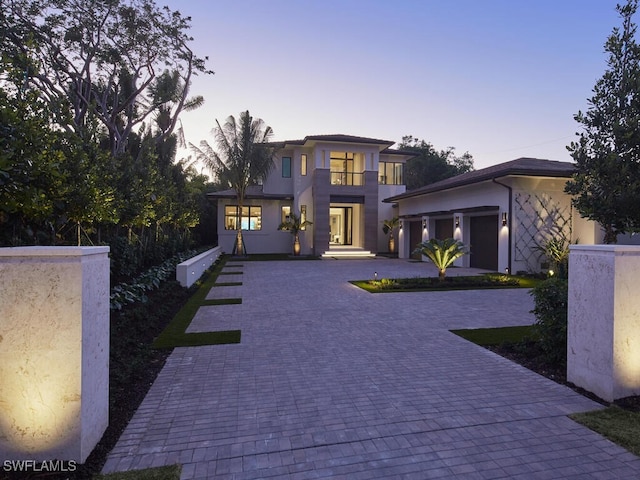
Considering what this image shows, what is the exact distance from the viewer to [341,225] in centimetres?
2969

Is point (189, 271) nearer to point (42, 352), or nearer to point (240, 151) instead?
point (42, 352)

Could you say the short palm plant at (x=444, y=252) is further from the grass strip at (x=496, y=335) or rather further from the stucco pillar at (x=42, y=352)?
the stucco pillar at (x=42, y=352)

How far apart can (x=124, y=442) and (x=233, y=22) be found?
45.3ft

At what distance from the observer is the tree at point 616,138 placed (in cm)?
771

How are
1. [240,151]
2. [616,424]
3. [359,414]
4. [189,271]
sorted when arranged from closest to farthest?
1. [616,424]
2. [359,414]
3. [189,271]
4. [240,151]

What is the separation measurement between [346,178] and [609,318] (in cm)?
2214

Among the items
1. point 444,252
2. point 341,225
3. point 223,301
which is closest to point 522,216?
point 444,252

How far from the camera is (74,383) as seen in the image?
8.15 feet

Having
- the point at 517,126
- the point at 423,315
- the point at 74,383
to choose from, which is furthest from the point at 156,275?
the point at 517,126

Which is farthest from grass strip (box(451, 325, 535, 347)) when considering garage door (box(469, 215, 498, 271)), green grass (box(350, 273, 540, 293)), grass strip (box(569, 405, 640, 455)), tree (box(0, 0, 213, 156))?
tree (box(0, 0, 213, 156))

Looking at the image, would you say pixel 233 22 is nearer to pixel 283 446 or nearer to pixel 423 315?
pixel 423 315

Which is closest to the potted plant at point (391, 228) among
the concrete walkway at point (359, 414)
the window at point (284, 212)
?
the window at point (284, 212)

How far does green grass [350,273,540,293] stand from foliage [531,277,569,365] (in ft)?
19.1

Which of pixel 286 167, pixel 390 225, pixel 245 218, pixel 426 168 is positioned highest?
pixel 426 168
